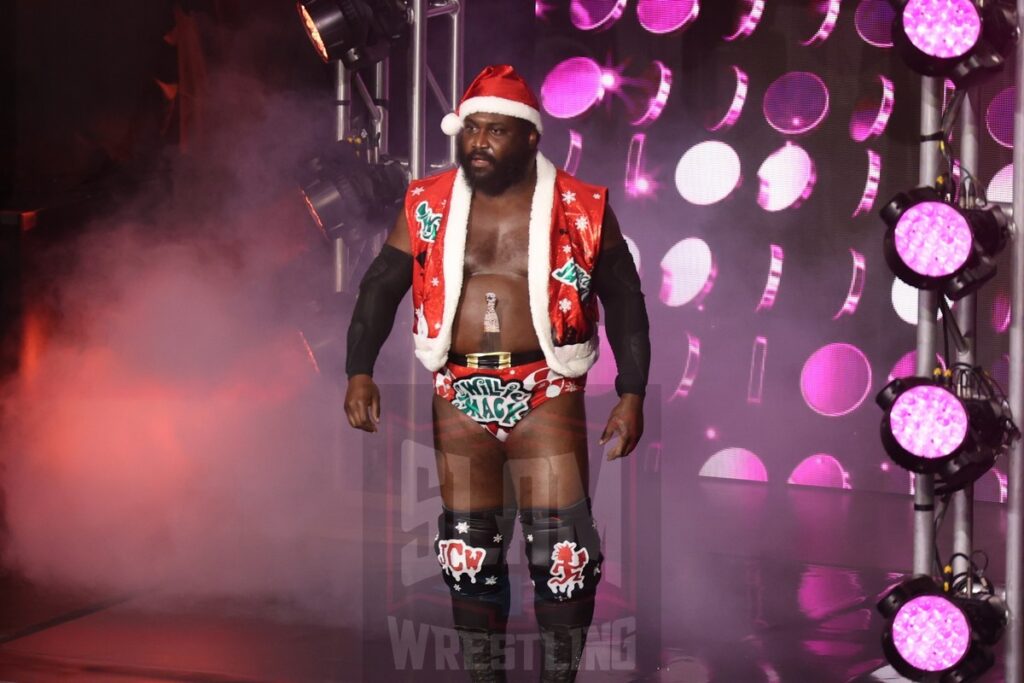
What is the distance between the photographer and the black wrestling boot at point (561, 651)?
281 cm

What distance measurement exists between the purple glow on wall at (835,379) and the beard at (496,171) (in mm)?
3608

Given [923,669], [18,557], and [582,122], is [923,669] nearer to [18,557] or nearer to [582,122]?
[18,557]

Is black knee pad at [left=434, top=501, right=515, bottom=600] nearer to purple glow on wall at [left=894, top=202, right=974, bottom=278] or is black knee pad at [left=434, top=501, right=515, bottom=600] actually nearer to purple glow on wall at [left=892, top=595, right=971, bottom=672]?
purple glow on wall at [left=892, top=595, right=971, bottom=672]

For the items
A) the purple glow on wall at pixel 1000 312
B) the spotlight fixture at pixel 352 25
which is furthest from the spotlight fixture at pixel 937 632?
the purple glow on wall at pixel 1000 312

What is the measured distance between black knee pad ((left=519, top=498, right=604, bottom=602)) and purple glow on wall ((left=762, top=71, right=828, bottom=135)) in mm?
3833

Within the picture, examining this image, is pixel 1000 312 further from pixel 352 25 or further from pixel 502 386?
pixel 502 386

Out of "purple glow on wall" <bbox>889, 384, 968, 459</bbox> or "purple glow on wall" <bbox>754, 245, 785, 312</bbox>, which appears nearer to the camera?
"purple glow on wall" <bbox>889, 384, 968, 459</bbox>

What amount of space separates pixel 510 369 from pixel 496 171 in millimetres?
Answer: 435

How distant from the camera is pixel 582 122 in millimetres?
6609

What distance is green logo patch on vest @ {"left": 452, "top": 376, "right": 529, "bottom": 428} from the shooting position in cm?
279

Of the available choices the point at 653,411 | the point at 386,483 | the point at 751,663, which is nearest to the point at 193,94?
the point at 386,483

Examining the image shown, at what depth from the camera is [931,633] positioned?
292 centimetres

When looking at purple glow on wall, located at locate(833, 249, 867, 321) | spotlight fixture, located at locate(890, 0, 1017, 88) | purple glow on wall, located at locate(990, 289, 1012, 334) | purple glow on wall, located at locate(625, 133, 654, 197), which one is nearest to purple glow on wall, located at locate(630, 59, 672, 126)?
purple glow on wall, located at locate(625, 133, 654, 197)

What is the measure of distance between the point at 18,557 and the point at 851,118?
411 centimetres
